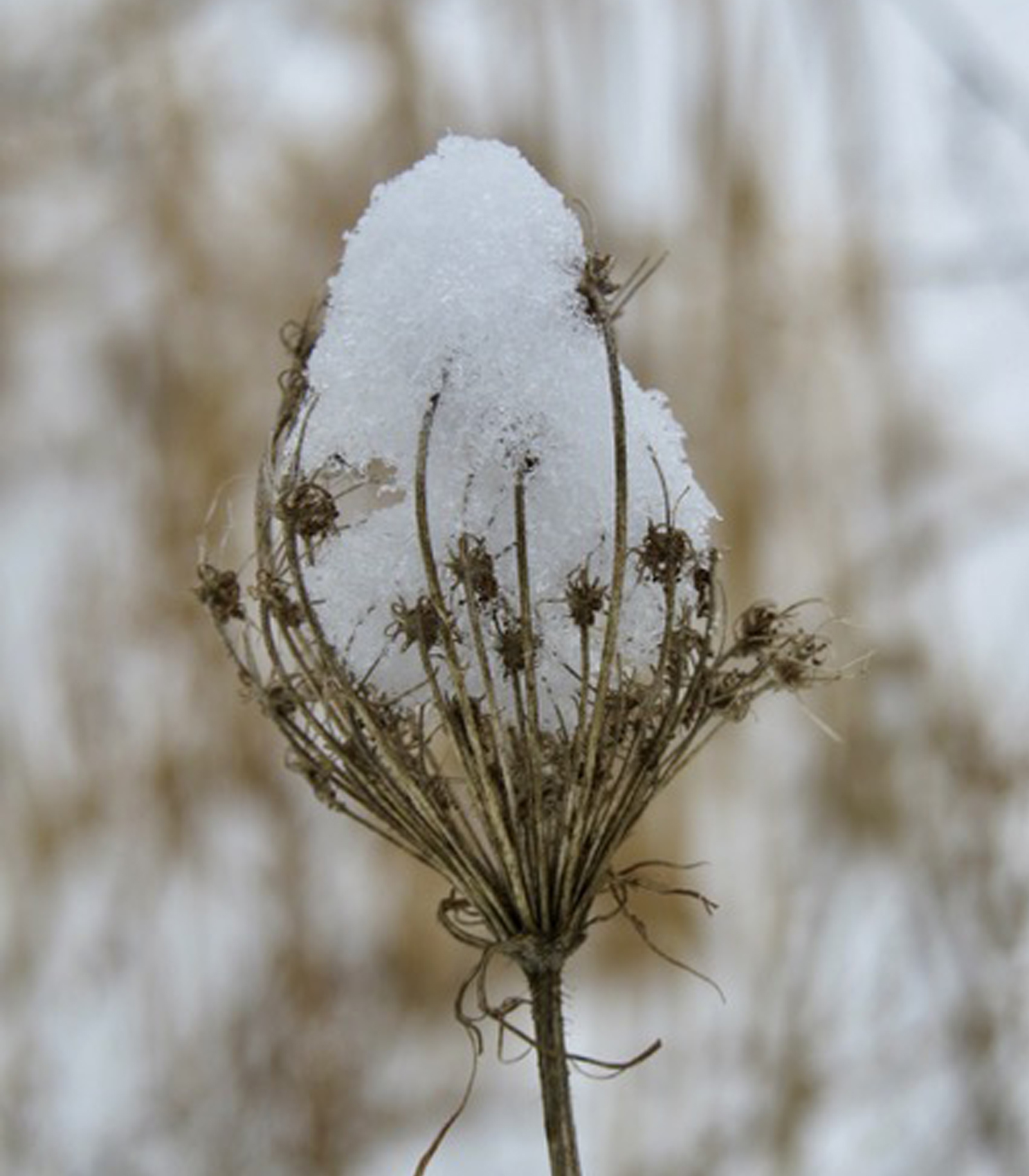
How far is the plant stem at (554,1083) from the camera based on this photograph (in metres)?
0.86

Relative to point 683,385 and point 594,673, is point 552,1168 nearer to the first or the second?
point 594,673

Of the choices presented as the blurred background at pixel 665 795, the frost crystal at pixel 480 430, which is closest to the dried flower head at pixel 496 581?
the frost crystal at pixel 480 430

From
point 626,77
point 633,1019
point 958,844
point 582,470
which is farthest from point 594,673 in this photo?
point 626,77

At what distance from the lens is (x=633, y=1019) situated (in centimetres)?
427

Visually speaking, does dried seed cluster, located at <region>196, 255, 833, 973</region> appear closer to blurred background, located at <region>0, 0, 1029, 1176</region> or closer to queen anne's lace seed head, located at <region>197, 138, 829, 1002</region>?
queen anne's lace seed head, located at <region>197, 138, 829, 1002</region>

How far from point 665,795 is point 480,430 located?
11.4 ft

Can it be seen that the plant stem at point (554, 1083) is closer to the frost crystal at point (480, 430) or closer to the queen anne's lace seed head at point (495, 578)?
the queen anne's lace seed head at point (495, 578)

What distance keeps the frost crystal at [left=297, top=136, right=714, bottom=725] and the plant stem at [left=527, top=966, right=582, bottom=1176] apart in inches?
7.1

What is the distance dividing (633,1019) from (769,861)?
0.52m

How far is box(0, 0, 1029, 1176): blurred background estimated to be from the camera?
11.5 ft

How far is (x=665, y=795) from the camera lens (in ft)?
14.5

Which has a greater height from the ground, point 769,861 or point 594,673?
point 769,861

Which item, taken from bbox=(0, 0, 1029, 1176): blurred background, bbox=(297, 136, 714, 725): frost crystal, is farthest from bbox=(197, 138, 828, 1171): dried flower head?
bbox=(0, 0, 1029, 1176): blurred background

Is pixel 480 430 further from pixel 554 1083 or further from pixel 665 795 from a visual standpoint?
pixel 665 795
